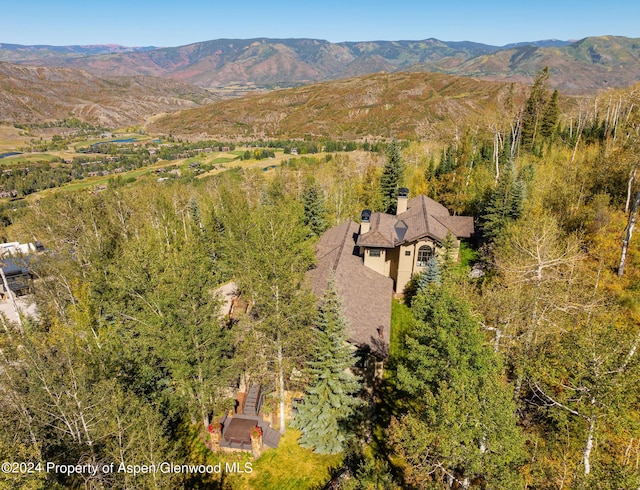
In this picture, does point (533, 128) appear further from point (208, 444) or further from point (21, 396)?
point (21, 396)

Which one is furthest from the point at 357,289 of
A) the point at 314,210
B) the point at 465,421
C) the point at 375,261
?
the point at 314,210

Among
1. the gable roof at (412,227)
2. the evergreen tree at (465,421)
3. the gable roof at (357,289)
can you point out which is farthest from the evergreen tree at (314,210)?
the evergreen tree at (465,421)

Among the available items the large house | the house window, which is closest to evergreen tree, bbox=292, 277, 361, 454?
the large house

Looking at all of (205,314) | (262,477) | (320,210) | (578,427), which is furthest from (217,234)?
(578,427)

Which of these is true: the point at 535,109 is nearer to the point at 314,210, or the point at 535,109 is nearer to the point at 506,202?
the point at 506,202

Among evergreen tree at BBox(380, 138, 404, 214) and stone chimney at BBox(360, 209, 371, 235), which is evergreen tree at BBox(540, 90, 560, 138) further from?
stone chimney at BBox(360, 209, 371, 235)

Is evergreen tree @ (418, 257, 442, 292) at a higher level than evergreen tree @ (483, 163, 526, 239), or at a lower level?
lower

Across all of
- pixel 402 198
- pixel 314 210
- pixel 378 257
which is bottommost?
pixel 378 257
